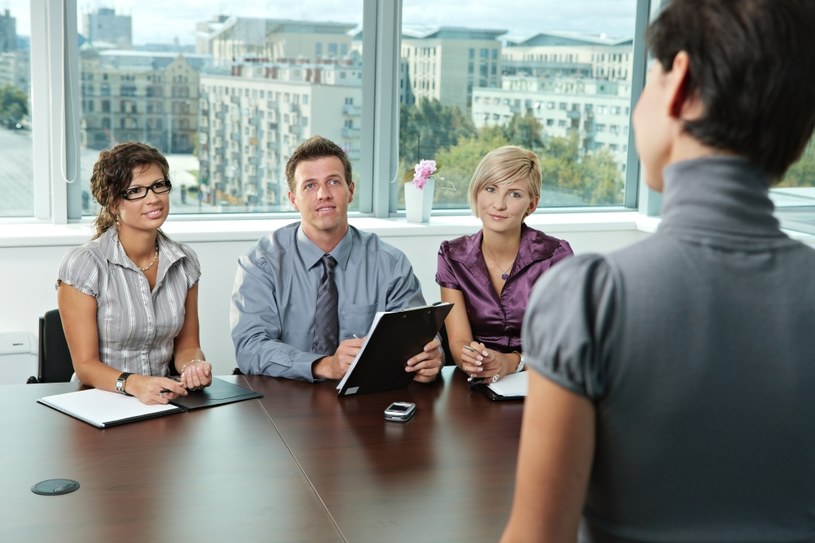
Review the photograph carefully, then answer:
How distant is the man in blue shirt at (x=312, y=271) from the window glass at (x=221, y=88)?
1.57 m

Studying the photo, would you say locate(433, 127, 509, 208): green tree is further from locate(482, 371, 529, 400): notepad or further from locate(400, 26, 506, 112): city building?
locate(482, 371, 529, 400): notepad

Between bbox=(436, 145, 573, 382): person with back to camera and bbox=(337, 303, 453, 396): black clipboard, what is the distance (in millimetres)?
463

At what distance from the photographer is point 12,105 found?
4.34 metres

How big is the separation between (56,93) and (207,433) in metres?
2.63

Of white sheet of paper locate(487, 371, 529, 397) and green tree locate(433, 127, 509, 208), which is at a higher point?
green tree locate(433, 127, 509, 208)

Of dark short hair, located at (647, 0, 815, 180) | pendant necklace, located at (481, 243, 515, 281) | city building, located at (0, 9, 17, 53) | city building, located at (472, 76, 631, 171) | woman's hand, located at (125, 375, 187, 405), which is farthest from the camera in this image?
city building, located at (472, 76, 631, 171)

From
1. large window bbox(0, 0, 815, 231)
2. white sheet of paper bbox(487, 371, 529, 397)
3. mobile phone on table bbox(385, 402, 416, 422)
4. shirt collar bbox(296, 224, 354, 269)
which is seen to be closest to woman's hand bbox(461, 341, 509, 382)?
white sheet of paper bbox(487, 371, 529, 397)

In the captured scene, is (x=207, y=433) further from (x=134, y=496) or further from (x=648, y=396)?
(x=648, y=396)

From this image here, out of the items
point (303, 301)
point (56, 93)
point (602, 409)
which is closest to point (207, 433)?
point (303, 301)

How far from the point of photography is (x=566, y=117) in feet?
17.7

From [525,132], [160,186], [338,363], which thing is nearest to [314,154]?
[160,186]

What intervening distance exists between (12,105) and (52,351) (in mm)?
1789

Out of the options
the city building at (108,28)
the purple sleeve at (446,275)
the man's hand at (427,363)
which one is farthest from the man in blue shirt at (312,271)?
the city building at (108,28)

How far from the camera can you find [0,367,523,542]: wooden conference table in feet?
5.56
